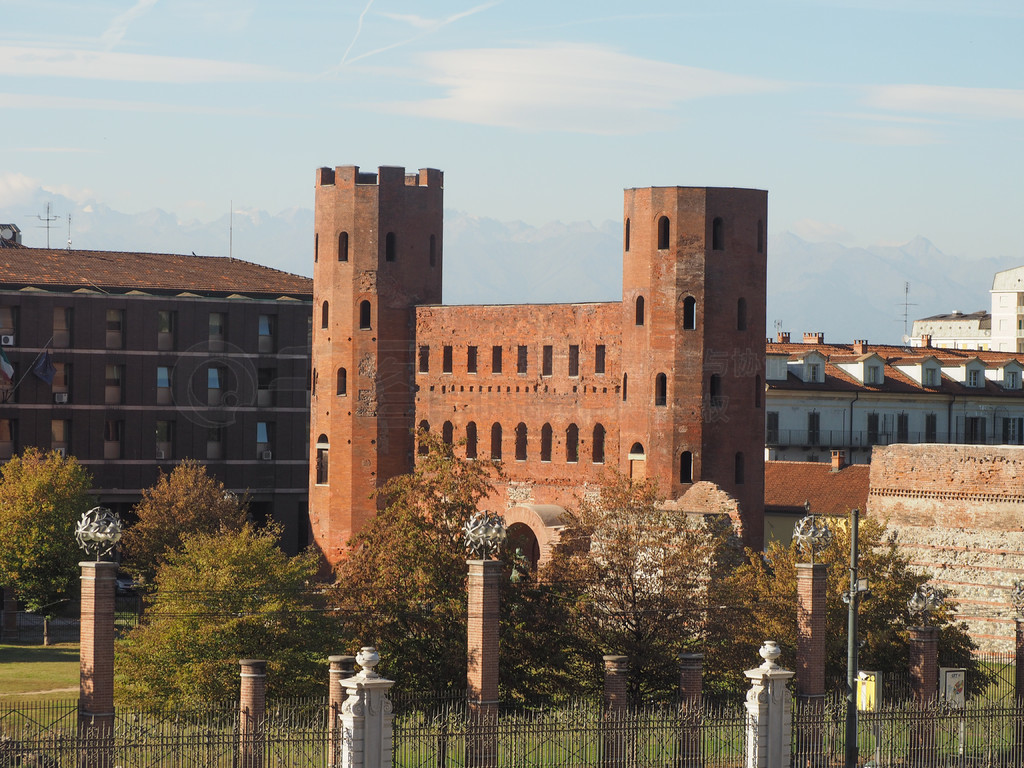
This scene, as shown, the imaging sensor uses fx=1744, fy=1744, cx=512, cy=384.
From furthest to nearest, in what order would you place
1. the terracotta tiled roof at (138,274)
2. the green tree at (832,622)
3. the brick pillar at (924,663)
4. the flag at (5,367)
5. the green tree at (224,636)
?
1. the terracotta tiled roof at (138,274)
2. the flag at (5,367)
3. the green tree at (832,622)
4. the green tree at (224,636)
5. the brick pillar at (924,663)

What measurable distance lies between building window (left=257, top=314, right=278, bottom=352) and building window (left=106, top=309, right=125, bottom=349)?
653 cm

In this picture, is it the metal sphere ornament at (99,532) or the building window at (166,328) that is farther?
the building window at (166,328)

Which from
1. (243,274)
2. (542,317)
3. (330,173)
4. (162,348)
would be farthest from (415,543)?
(243,274)

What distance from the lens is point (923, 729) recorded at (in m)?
38.0

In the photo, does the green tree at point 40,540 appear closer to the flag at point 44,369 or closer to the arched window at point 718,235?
the flag at point 44,369

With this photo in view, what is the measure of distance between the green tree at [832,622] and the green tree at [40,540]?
87.8 ft

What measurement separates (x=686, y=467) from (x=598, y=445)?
14.0ft

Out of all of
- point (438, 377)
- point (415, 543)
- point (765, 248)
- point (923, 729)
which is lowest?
point (923, 729)

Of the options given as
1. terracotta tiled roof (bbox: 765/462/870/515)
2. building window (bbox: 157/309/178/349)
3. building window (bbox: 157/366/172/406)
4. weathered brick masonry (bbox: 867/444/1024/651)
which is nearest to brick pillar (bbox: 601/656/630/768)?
weathered brick masonry (bbox: 867/444/1024/651)

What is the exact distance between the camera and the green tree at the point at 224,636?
136 ft

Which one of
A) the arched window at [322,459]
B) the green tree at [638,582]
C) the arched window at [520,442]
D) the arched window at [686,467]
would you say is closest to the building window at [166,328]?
the arched window at [322,459]

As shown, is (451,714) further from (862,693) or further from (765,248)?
(765,248)

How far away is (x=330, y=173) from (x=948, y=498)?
93.3ft

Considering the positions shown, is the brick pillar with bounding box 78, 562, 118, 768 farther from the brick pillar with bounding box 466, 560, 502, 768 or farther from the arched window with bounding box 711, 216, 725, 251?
Result: the arched window with bounding box 711, 216, 725, 251
